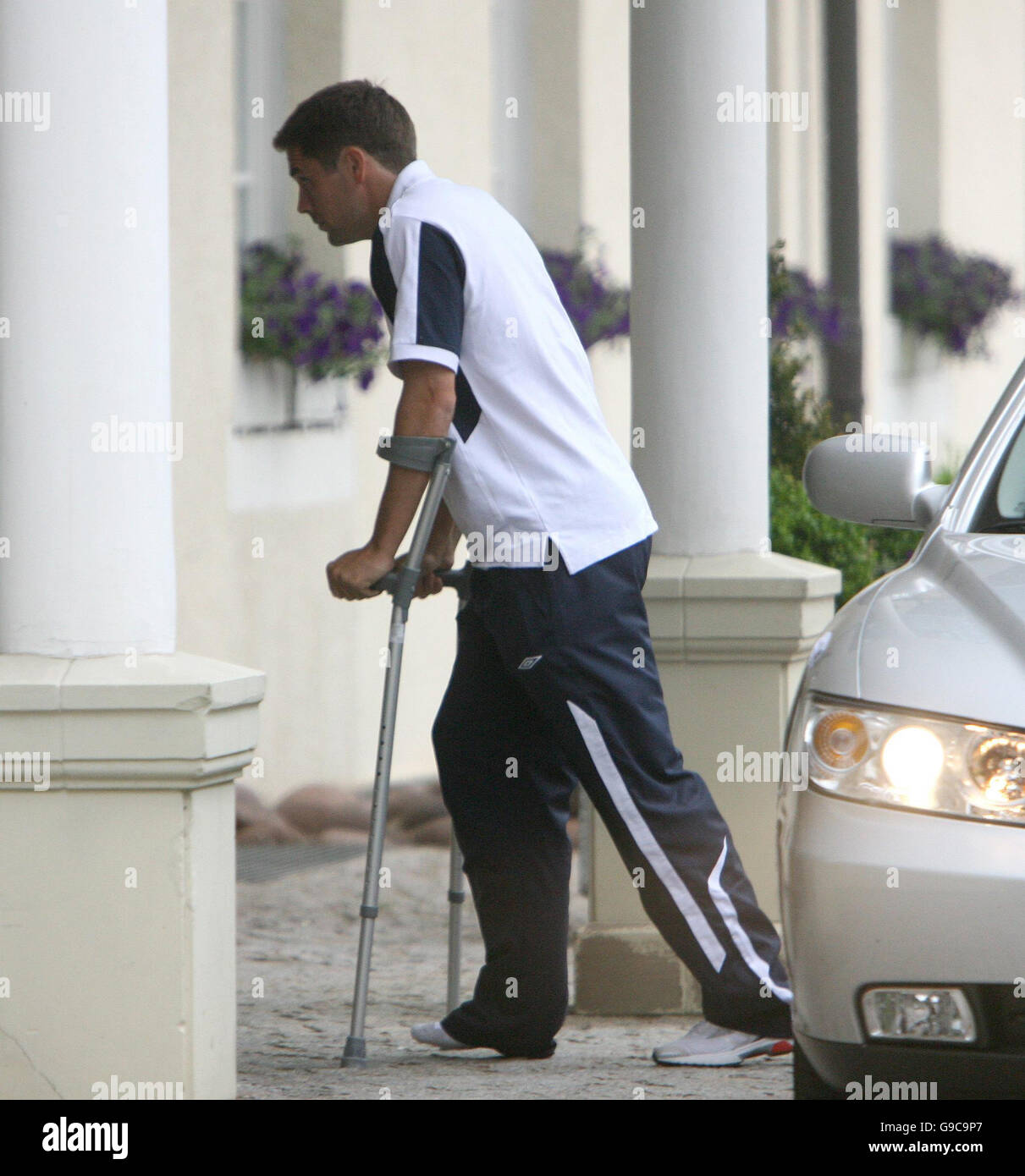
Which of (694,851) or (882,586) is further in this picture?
(694,851)

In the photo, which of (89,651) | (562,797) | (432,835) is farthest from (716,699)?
(432,835)

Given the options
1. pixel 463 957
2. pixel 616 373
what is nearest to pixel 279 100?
pixel 616 373

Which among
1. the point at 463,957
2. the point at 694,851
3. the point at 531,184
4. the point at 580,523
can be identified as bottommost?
the point at 463,957

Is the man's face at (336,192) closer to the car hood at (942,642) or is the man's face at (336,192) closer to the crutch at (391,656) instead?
the crutch at (391,656)

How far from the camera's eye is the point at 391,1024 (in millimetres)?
4988

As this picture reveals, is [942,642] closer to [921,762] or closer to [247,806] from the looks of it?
[921,762]

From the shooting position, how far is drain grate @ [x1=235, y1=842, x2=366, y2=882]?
727cm

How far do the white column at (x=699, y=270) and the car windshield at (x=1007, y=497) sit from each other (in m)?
1.29

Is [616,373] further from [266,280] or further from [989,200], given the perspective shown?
[989,200]

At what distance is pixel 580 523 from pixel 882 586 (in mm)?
690

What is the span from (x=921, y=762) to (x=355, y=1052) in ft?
5.18

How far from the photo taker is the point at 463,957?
236 inches

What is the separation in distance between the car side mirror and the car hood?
24.0 inches
